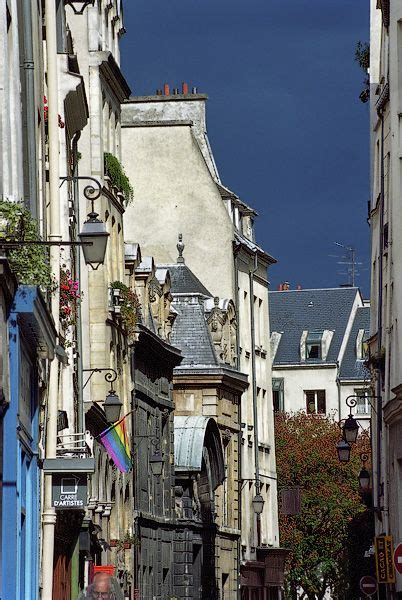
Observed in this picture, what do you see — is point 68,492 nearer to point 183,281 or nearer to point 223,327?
point 223,327

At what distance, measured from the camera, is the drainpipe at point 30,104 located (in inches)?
845

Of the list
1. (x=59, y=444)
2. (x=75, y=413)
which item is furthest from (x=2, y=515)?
(x=75, y=413)

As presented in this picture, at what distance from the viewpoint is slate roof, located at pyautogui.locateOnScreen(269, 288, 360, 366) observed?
99.3 metres

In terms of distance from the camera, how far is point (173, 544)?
Result: 51.6 meters

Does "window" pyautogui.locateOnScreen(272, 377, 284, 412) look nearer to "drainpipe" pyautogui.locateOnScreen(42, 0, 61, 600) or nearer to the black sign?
the black sign

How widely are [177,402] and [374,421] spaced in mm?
11671

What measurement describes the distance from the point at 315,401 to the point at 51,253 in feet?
247

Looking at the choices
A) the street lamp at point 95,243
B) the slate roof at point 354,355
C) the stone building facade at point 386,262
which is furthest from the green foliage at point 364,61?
the slate roof at point 354,355

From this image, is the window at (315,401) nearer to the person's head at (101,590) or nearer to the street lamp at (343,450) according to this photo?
the street lamp at (343,450)

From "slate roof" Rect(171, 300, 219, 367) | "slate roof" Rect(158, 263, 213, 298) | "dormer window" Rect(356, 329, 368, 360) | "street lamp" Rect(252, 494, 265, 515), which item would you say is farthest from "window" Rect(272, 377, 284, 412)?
"slate roof" Rect(158, 263, 213, 298)

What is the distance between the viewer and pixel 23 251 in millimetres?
18188

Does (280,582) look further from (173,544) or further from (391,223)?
(391,223)

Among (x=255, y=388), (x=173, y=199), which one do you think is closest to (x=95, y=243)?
(x=173, y=199)

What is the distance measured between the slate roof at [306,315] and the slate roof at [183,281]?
129 ft
